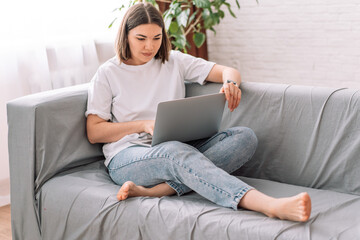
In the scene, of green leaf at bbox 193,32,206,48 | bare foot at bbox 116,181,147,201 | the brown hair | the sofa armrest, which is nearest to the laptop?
bare foot at bbox 116,181,147,201

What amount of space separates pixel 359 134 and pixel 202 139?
24.6 inches

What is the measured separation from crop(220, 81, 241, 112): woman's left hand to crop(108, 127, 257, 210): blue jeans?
0.11 metres

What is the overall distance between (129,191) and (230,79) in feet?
2.25

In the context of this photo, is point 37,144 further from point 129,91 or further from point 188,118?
point 188,118

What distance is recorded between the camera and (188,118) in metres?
1.87

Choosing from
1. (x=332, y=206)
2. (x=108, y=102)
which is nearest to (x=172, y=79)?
(x=108, y=102)

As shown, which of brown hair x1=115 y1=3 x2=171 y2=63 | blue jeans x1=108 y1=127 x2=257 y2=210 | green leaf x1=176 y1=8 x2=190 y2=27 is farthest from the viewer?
green leaf x1=176 y1=8 x2=190 y2=27

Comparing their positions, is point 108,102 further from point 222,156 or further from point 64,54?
point 64,54

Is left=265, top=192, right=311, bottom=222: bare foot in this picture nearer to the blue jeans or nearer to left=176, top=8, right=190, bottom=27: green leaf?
the blue jeans

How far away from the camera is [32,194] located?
2.01m

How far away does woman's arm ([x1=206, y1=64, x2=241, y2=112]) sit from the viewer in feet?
6.68

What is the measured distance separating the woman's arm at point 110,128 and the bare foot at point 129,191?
0.93ft

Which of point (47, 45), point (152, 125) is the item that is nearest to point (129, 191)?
point (152, 125)

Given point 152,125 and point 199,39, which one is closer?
point 152,125
